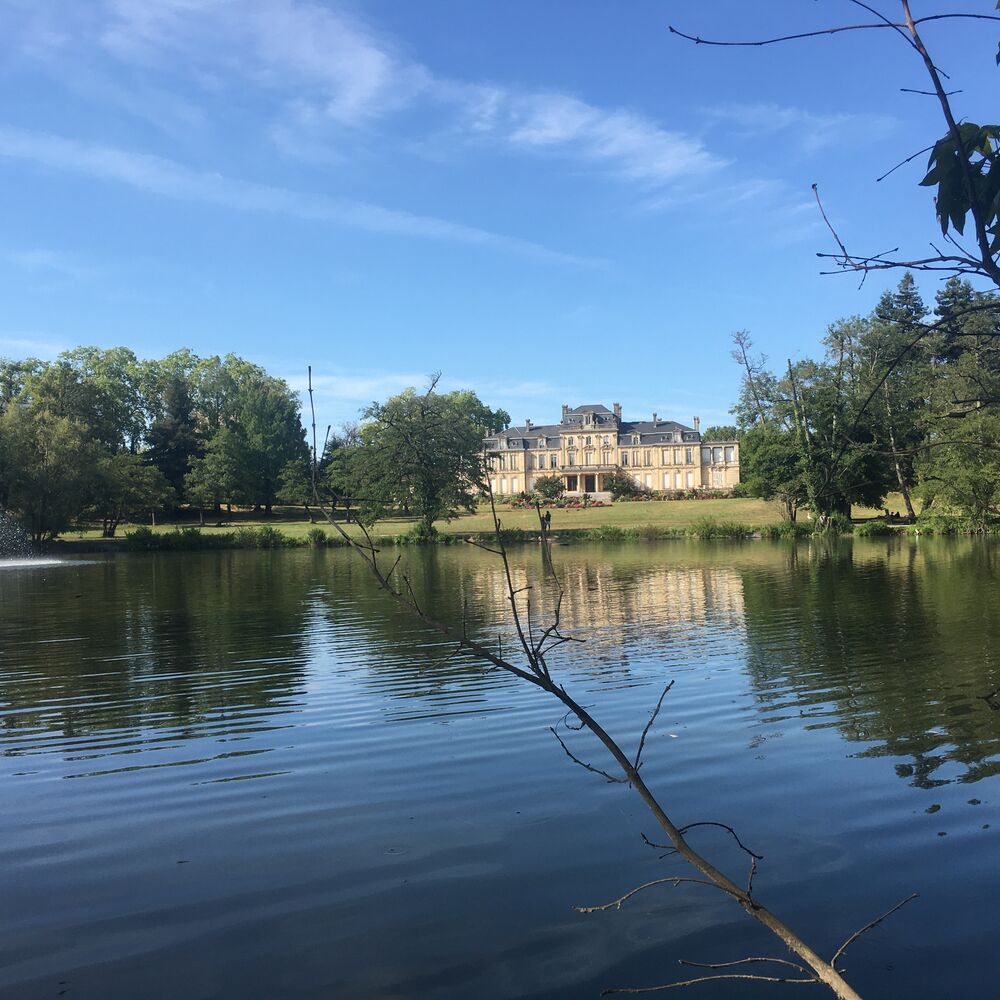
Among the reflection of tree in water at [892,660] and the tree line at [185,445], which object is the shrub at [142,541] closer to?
the tree line at [185,445]

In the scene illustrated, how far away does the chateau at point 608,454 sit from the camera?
11012 centimetres

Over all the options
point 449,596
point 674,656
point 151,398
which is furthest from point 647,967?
point 151,398

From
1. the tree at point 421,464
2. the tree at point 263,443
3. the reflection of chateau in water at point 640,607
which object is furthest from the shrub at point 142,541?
the reflection of chateau in water at point 640,607

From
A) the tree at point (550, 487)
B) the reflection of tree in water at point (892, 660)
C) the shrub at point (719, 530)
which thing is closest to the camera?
the reflection of tree in water at point (892, 660)

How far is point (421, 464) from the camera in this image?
185 feet

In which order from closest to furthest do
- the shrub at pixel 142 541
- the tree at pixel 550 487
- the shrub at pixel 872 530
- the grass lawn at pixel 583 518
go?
the tree at pixel 550 487 → the shrub at pixel 872 530 → the shrub at pixel 142 541 → the grass lawn at pixel 583 518

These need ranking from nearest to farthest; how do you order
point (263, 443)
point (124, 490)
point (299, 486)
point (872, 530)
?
1. point (299, 486)
2. point (872, 530)
3. point (124, 490)
4. point (263, 443)

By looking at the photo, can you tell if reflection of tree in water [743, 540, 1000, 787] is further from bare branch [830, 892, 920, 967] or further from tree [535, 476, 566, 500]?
tree [535, 476, 566, 500]

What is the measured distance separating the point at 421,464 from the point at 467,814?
162ft

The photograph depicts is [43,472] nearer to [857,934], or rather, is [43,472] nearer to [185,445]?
[185,445]

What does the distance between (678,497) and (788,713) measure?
87.1 metres

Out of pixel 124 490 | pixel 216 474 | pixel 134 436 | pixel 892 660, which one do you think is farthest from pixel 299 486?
pixel 134 436

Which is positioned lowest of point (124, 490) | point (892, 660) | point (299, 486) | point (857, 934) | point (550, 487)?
point (892, 660)

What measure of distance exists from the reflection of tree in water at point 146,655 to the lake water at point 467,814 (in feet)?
0.36
